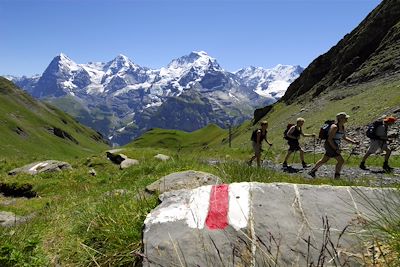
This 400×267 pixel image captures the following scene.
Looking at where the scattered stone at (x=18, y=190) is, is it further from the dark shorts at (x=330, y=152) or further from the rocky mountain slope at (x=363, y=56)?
the rocky mountain slope at (x=363, y=56)

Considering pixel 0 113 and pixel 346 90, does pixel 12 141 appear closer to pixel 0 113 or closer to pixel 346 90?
pixel 0 113

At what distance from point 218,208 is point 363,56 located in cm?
9576

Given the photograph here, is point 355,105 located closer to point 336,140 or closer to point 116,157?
point 116,157

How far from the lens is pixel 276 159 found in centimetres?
3366

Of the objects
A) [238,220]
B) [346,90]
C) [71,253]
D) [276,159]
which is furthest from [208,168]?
[346,90]

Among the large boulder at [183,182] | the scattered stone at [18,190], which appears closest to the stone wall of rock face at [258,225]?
the large boulder at [183,182]

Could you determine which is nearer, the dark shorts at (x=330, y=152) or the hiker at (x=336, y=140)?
the hiker at (x=336, y=140)

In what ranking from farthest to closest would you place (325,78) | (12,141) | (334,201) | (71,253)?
1. (12,141)
2. (325,78)
3. (71,253)
4. (334,201)

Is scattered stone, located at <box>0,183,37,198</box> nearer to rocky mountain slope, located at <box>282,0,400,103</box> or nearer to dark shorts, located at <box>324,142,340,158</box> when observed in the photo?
dark shorts, located at <box>324,142,340,158</box>

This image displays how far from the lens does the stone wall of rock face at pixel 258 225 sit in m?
4.95

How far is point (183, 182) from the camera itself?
11070 mm

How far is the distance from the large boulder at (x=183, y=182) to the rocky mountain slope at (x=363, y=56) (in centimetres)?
6868

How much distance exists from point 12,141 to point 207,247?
168m

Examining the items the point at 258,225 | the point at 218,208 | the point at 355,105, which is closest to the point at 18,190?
the point at 218,208
